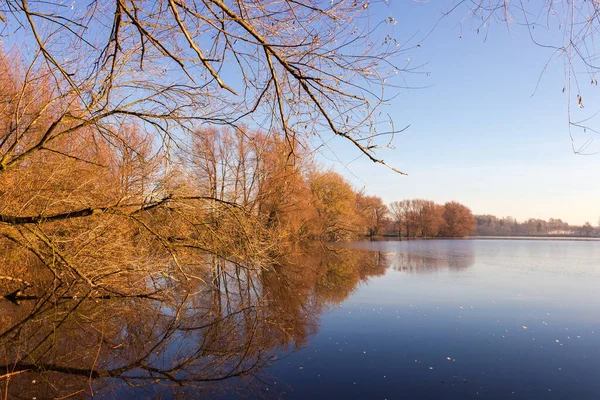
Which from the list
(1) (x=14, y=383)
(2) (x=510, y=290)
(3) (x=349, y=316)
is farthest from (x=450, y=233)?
(1) (x=14, y=383)

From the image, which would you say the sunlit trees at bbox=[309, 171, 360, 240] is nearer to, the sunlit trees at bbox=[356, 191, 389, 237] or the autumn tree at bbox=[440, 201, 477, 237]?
the sunlit trees at bbox=[356, 191, 389, 237]

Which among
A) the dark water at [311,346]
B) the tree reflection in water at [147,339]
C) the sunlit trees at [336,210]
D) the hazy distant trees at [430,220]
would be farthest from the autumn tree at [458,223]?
the tree reflection in water at [147,339]

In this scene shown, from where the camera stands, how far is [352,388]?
13.7 ft

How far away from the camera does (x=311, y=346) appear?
18.3 feet

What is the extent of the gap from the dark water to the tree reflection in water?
22 mm

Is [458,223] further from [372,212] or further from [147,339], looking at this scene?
[147,339]

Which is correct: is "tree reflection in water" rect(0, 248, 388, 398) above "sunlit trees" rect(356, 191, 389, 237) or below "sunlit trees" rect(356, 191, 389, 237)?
below

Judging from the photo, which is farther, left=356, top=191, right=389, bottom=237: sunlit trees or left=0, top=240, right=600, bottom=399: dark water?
left=356, top=191, right=389, bottom=237: sunlit trees

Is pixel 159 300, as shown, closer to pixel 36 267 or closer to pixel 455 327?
pixel 36 267

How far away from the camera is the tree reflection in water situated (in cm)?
411

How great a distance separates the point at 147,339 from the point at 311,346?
87.8 inches

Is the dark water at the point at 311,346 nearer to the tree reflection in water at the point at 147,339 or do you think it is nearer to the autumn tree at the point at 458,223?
the tree reflection in water at the point at 147,339

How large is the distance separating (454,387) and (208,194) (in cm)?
428

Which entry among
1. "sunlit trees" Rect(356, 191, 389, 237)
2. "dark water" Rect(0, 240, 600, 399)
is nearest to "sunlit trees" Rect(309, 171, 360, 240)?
"sunlit trees" Rect(356, 191, 389, 237)
